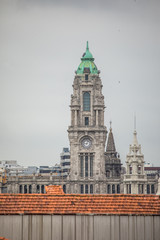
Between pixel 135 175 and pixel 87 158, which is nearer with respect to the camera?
pixel 135 175

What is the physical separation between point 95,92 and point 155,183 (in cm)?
2531

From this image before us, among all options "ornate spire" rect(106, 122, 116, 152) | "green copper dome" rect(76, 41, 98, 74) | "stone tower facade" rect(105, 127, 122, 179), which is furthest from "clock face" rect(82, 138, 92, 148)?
"green copper dome" rect(76, 41, 98, 74)

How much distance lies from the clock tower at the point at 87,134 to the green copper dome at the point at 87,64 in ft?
0.76

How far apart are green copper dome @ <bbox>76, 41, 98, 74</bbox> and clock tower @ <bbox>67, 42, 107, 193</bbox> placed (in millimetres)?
232

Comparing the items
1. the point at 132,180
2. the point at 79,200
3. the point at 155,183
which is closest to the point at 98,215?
the point at 79,200

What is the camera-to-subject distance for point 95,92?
181 metres

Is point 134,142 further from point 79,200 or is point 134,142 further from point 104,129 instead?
point 79,200

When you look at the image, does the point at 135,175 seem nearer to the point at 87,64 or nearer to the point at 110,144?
the point at 110,144

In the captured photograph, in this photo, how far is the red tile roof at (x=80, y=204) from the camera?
128 ft

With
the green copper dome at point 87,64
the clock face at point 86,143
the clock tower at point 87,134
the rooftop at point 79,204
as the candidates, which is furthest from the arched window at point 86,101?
the rooftop at point 79,204

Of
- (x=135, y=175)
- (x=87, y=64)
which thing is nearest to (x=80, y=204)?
(x=135, y=175)

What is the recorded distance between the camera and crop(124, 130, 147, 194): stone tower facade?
5502 inches

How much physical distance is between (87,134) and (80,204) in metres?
139

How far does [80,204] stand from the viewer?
3944 centimetres
